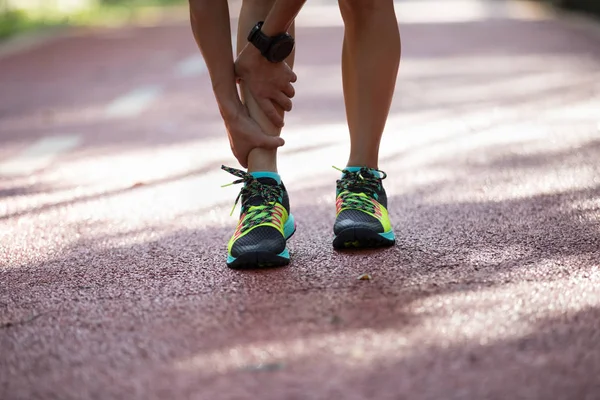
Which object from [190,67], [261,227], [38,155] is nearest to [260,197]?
[261,227]

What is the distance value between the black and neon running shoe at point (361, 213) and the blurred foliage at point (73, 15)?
1265 centimetres

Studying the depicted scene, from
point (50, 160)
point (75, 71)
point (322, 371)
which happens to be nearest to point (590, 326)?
point (322, 371)

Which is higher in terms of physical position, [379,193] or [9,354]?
[379,193]

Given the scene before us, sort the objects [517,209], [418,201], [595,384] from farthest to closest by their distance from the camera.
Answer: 1. [418,201]
2. [517,209]
3. [595,384]

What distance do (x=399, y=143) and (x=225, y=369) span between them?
3.33 m

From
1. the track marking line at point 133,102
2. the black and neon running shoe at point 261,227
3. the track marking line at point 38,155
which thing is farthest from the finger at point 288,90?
the track marking line at point 133,102

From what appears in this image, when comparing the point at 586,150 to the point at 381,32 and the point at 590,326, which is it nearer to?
the point at 381,32

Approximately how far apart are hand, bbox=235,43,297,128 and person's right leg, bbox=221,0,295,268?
1.0 inches

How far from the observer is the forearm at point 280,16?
286 centimetres

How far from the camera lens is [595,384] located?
1815 millimetres

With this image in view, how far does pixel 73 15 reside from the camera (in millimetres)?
20875

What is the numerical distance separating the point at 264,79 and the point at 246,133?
181 mm

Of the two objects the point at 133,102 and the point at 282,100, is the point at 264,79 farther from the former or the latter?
the point at 133,102

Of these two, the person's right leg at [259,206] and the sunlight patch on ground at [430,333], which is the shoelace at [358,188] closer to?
the person's right leg at [259,206]
